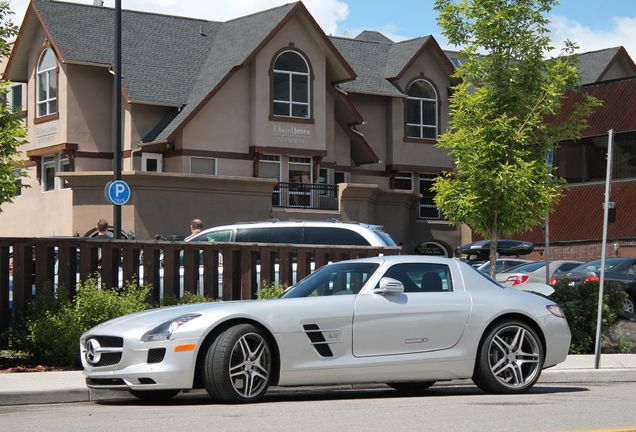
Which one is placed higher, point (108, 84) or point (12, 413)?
Result: point (108, 84)

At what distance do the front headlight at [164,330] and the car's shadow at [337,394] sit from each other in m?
0.80

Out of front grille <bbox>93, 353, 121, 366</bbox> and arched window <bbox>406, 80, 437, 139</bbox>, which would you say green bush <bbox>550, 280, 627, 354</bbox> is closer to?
front grille <bbox>93, 353, 121, 366</bbox>

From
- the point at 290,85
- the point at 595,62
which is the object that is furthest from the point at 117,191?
the point at 595,62

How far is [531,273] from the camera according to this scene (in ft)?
73.9

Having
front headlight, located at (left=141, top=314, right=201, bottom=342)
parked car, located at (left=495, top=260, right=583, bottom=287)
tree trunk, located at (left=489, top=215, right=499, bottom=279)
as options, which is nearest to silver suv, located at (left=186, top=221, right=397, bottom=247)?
tree trunk, located at (left=489, top=215, right=499, bottom=279)

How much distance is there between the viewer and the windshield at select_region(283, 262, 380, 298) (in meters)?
9.62

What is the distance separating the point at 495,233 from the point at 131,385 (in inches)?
422

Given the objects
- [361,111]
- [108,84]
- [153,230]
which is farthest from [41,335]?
[361,111]

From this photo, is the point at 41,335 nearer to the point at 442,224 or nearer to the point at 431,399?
the point at 431,399

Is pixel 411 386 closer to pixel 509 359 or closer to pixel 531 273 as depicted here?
pixel 509 359

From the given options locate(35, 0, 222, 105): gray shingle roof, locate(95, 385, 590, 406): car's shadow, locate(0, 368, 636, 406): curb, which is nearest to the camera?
locate(0, 368, 636, 406): curb

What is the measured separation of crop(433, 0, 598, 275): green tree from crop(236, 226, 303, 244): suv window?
3518 millimetres

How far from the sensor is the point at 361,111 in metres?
38.9

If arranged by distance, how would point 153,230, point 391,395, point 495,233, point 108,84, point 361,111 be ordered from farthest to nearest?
point 361,111 → point 108,84 → point 153,230 → point 495,233 → point 391,395
